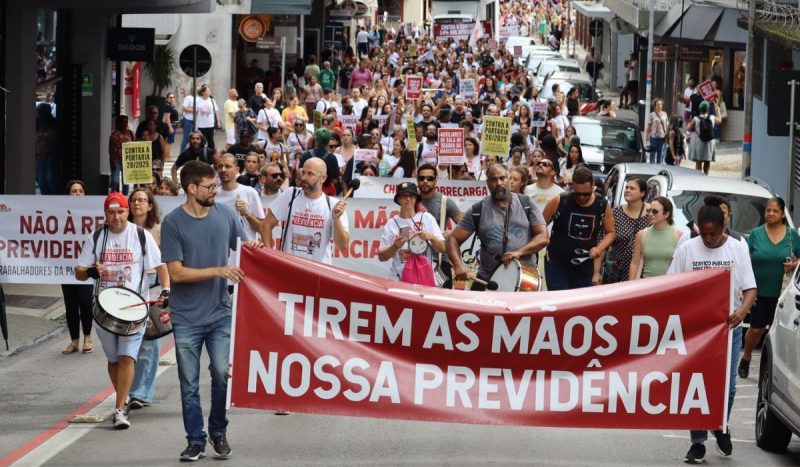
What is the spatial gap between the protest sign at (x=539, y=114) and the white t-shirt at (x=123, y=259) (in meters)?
19.6

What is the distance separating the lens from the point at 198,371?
384 inches

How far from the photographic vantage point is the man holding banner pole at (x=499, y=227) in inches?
481

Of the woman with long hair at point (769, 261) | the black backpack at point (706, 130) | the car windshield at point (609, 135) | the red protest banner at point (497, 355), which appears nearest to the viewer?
the red protest banner at point (497, 355)

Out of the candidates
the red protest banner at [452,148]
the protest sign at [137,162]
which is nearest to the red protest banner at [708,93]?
the red protest banner at [452,148]

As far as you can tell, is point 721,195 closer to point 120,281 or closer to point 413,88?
point 120,281

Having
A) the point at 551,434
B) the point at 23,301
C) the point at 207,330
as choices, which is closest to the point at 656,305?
the point at 551,434

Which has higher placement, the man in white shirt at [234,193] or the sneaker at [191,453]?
the man in white shirt at [234,193]

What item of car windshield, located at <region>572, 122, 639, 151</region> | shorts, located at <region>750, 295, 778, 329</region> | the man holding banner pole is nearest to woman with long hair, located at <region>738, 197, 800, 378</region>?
shorts, located at <region>750, 295, 778, 329</region>

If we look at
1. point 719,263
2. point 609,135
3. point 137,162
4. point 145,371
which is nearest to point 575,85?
point 609,135

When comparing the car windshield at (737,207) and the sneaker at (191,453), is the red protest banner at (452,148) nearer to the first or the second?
the car windshield at (737,207)

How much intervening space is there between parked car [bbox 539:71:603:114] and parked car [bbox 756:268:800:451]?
110 feet

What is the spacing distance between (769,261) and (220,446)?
5.89 m

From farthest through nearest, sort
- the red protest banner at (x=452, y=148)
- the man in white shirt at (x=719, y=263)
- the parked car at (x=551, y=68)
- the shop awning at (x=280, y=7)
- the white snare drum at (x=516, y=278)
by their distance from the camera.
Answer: the parked car at (x=551, y=68) < the shop awning at (x=280, y=7) < the red protest banner at (x=452, y=148) < the white snare drum at (x=516, y=278) < the man in white shirt at (x=719, y=263)

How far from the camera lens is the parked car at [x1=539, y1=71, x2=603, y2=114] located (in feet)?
146
